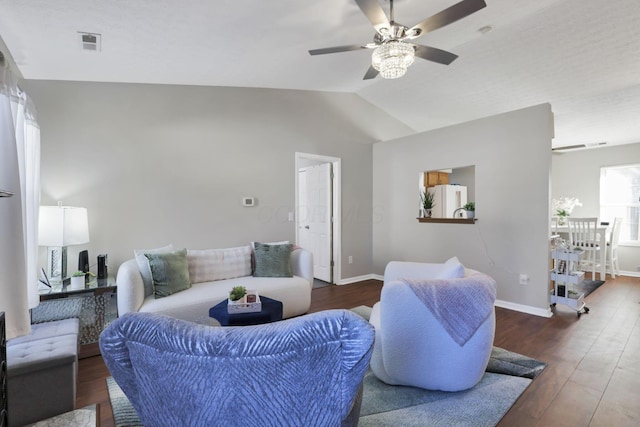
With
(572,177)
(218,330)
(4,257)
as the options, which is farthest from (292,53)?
(572,177)

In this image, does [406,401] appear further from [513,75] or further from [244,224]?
[513,75]

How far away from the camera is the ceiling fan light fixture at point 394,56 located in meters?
2.20

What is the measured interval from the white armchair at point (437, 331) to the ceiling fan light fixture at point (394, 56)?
1.57m

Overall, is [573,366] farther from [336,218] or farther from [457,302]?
[336,218]

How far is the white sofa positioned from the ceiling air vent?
1850mm

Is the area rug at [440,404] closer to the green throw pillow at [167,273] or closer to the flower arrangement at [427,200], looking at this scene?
the green throw pillow at [167,273]

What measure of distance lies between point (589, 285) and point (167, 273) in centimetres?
605

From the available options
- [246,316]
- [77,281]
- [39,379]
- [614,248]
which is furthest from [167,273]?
[614,248]

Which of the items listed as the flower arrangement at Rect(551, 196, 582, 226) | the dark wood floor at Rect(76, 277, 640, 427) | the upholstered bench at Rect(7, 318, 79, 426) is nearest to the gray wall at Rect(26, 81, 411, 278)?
the dark wood floor at Rect(76, 277, 640, 427)

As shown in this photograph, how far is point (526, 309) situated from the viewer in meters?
3.55

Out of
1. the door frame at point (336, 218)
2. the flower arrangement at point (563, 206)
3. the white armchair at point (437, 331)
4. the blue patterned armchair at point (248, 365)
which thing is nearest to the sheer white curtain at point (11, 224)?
the blue patterned armchair at point (248, 365)

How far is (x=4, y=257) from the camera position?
5.84 ft

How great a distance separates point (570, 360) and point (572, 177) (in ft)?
18.0

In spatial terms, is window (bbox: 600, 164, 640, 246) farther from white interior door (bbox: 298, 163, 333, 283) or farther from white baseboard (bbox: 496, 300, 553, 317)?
white interior door (bbox: 298, 163, 333, 283)
